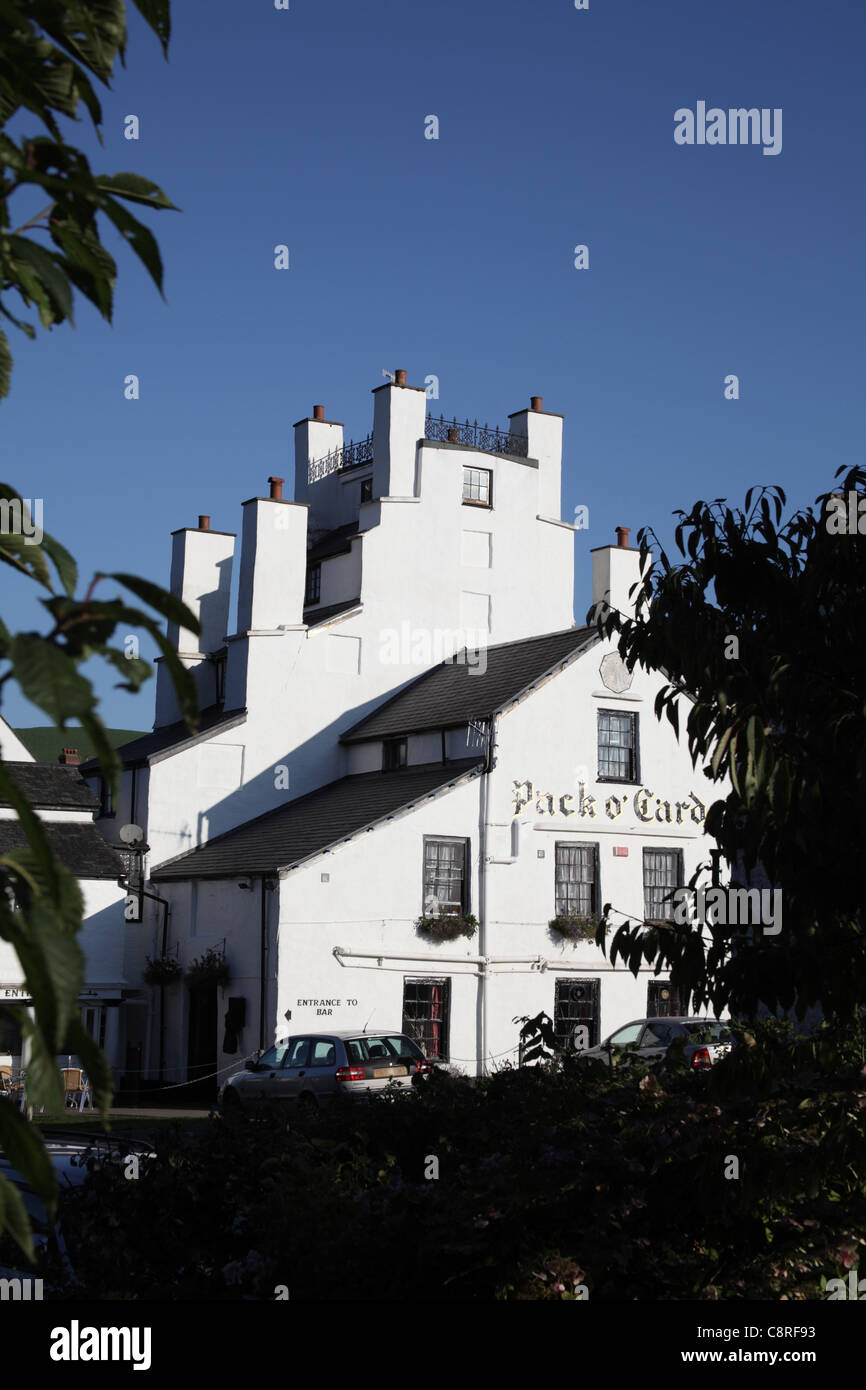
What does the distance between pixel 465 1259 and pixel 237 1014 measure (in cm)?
2587

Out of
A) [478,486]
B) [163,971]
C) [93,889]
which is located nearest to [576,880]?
[163,971]

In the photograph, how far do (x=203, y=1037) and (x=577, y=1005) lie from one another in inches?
360

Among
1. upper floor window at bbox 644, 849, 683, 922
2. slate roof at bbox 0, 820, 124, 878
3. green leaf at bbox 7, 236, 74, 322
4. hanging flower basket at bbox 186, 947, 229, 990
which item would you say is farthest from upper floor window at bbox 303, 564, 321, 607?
green leaf at bbox 7, 236, 74, 322

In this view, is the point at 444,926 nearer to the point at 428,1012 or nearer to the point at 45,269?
the point at 428,1012

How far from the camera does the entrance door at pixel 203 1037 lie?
111ft

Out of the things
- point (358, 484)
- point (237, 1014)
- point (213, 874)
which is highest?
point (358, 484)

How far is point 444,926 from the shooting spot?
32.9 m

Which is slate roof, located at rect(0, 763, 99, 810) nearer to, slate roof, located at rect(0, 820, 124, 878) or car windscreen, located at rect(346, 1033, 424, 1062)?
slate roof, located at rect(0, 820, 124, 878)

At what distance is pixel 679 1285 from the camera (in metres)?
6.96

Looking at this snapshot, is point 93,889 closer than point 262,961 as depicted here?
No

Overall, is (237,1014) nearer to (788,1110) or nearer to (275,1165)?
(275,1165)

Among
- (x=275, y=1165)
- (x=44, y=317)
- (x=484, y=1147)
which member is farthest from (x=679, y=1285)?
(x=44, y=317)

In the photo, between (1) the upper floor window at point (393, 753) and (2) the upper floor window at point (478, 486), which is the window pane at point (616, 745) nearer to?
(1) the upper floor window at point (393, 753)

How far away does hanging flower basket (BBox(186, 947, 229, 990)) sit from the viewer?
32938 millimetres
